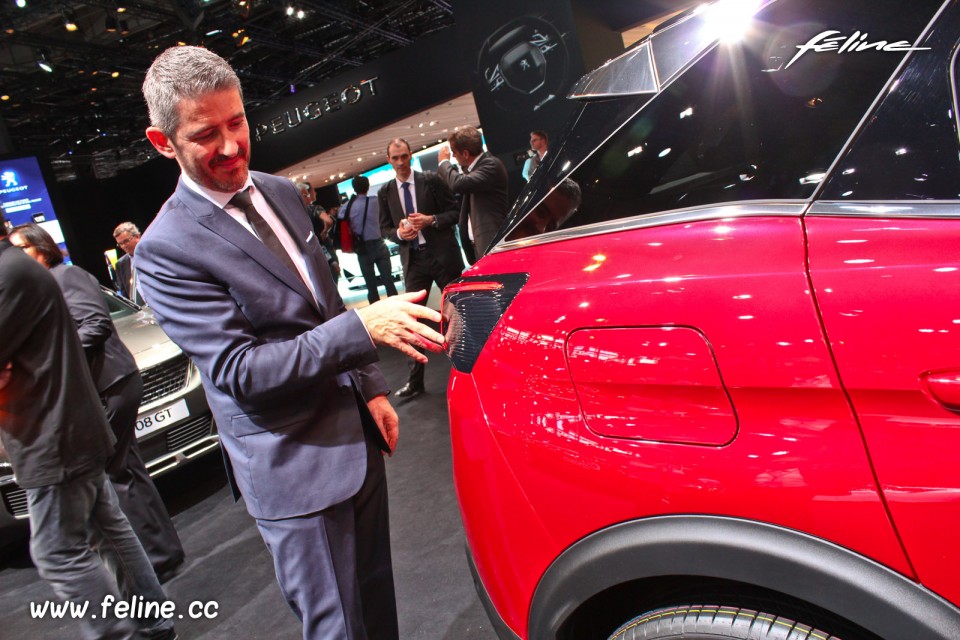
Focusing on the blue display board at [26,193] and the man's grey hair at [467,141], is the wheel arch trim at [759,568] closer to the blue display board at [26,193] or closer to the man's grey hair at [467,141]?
the man's grey hair at [467,141]

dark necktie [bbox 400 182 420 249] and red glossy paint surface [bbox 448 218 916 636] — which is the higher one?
dark necktie [bbox 400 182 420 249]

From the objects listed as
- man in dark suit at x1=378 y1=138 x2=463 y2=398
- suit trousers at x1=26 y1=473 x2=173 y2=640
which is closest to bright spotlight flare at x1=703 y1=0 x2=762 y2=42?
suit trousers at x1=26 y1=473 x2=173 y2=640

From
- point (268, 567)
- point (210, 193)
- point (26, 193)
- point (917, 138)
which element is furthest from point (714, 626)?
point (26, 193)

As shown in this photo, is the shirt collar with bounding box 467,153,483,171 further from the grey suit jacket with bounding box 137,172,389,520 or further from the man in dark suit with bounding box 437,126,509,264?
the grey suit jacket with bounding box 137,172,389,520

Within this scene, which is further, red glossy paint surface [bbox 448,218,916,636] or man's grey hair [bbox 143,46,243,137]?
man's grey hair [bbox 143,46,243,137]

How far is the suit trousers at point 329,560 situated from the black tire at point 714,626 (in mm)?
676

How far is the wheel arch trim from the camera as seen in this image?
2.70ft

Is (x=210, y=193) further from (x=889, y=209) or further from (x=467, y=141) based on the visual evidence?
(x=467, y=141)

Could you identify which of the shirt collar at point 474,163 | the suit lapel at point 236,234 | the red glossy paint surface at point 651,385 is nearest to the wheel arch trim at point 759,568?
the red glossy paint surface at point 651,385

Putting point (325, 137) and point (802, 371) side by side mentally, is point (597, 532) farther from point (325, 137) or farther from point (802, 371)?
point (325, 137)

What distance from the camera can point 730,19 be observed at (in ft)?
3.57

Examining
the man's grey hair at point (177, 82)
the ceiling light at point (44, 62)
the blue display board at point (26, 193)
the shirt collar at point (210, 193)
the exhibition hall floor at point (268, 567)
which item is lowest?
the exhibition hall floor at point (268, 567)

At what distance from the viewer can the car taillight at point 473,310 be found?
1.23 metres

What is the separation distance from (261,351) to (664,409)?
0.76 meters
